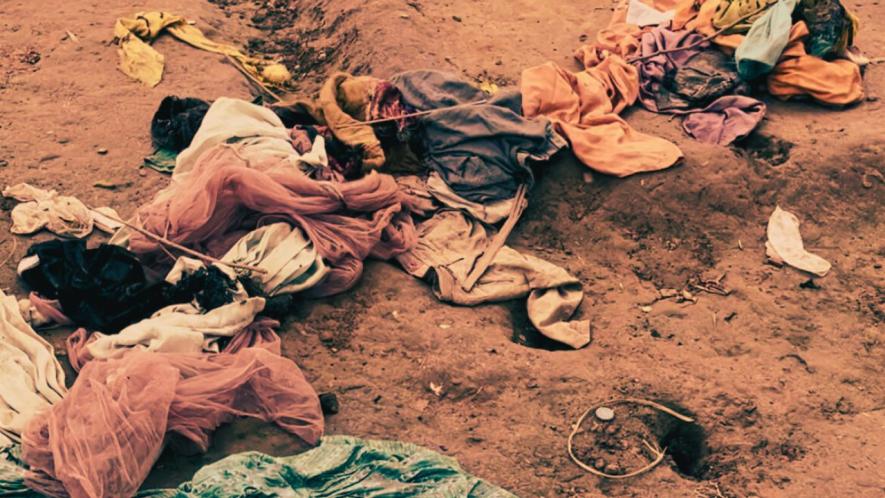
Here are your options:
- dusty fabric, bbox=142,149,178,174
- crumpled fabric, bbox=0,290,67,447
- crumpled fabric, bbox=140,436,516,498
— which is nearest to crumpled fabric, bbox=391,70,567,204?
dusty fabric, bbox=142,149,178,174

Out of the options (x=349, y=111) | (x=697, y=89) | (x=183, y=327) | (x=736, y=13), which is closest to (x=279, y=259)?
(x=183, y=327)

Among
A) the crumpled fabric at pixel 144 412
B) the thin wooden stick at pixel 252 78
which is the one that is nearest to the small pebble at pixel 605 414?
the crumpled fabric at pixel 144 412

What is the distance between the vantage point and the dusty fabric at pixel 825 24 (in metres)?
5.61

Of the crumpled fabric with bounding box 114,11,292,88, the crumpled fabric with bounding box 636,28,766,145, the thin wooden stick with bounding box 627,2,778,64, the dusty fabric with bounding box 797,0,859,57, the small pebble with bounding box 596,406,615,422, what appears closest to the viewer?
the small pebble with bounding box 596,406,615,422

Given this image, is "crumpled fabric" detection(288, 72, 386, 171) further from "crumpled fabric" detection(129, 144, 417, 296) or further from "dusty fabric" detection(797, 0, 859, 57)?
"dusty fabric" detection(797, 0, 859, 57)

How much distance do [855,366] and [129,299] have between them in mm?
3147

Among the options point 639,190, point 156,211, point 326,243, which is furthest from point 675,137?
point 156,211

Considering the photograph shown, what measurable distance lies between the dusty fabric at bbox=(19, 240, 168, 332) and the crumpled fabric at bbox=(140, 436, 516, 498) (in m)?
0.96

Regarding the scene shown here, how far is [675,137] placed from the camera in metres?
5.50

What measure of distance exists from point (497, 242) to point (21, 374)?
2273 mm

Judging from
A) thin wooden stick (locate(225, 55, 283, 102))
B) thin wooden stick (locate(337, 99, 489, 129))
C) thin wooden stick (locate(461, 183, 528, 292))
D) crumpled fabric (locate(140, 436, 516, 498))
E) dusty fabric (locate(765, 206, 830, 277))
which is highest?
thin wooden stick (locate(337, 99, 489, 129))

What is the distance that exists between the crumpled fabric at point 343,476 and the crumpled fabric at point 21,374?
1.96ft

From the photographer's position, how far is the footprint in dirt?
534cm

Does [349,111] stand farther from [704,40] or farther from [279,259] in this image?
[704,40]
